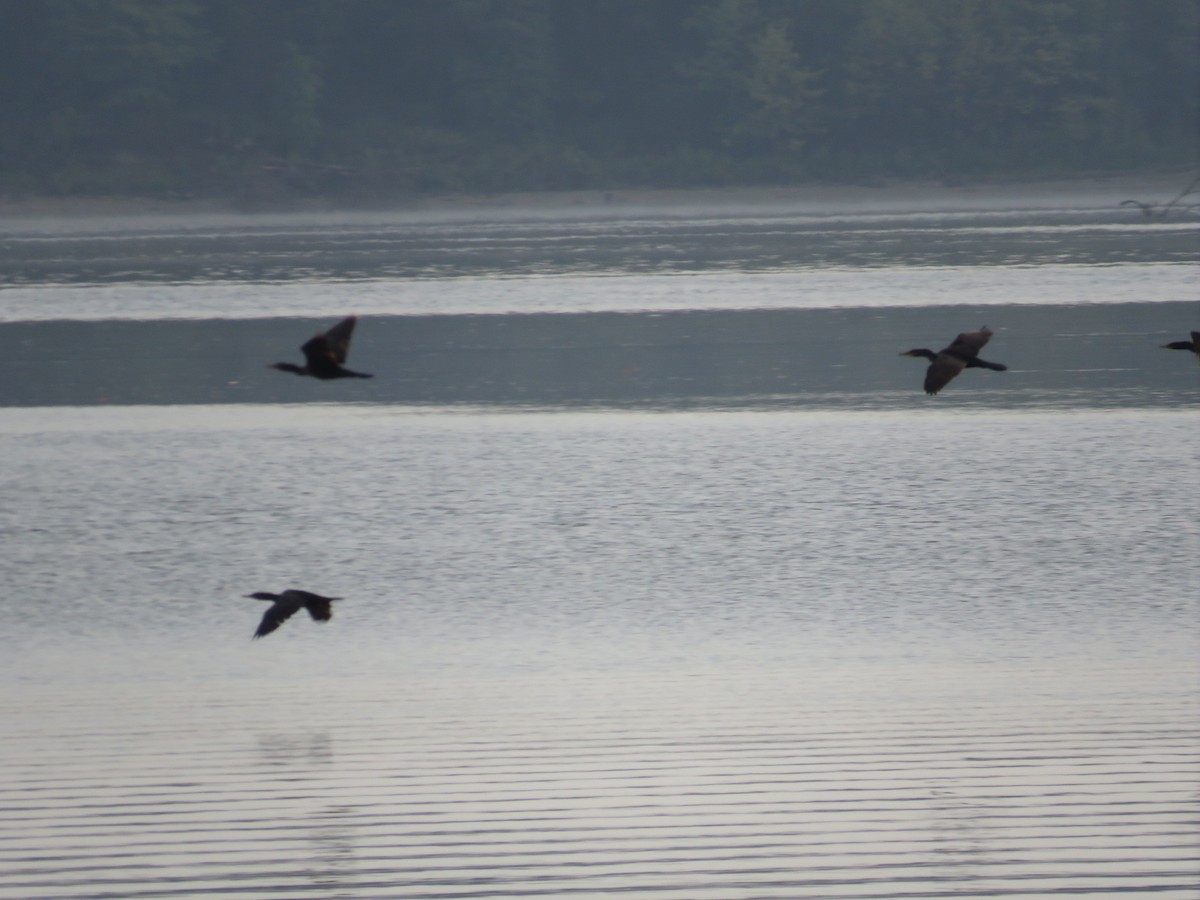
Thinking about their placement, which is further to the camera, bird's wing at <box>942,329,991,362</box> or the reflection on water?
bird's wing at <box>942,329,991,362</box>

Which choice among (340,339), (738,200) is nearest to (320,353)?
(340,339)

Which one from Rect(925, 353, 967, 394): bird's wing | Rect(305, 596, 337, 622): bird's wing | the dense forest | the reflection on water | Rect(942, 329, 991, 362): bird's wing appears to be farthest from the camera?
the dense forest

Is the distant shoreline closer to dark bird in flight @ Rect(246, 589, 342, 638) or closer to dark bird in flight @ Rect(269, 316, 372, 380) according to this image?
dark bird in flight @ Rect(246, 589, 342, 638)

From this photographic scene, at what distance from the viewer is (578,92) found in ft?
253

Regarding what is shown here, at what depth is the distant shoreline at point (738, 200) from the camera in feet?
217

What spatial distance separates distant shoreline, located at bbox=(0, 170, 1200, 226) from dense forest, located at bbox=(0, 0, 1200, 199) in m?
0.54

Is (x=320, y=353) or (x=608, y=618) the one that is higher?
(x=320, y=353)

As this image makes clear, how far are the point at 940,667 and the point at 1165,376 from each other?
1230 centimetres

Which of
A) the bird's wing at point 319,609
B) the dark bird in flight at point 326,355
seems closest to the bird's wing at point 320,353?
the dark bird in flight at point 326,355

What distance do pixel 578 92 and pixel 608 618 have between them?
67331mm

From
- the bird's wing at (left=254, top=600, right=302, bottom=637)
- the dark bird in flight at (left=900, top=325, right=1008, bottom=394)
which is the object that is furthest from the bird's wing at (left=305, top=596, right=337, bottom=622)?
the dark bird in flight at (left=900, top=325, right=1008, bottom=394)

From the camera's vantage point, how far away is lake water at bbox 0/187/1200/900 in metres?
7.62

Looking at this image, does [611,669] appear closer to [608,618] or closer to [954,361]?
Result: [608,618]

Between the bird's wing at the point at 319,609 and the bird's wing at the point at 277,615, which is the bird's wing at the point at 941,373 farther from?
the bird's wing at the point at 277,615
